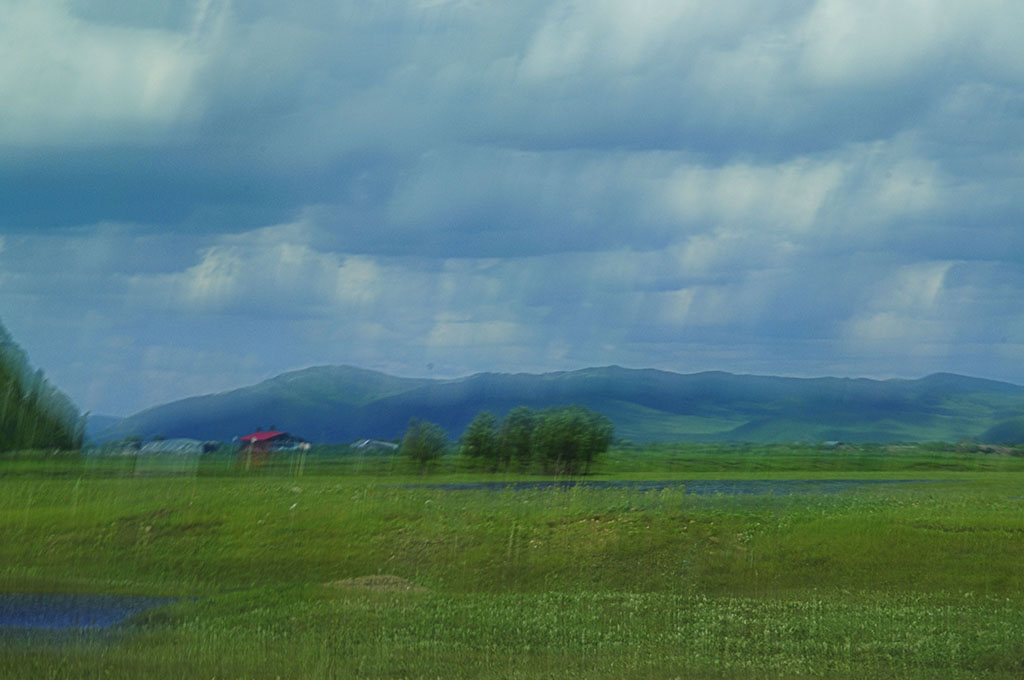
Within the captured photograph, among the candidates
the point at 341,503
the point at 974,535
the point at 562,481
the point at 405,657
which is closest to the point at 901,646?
the point at 405,657

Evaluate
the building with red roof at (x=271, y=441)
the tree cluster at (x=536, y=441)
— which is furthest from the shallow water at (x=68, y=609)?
the building with red roof at (x=271, y=441)

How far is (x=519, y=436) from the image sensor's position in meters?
43.2

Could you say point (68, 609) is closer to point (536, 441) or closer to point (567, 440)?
point (536, 441)

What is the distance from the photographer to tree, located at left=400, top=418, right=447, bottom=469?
42219 mm

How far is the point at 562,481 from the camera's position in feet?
124

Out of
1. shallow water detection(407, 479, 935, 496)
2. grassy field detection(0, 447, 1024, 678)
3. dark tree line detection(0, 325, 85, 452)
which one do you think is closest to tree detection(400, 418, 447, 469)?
grassy field detection(0, 447, 1024, 678)

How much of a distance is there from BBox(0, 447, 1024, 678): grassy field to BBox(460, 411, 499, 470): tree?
3.75 m

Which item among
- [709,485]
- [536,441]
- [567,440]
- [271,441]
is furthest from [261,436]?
[709,485]

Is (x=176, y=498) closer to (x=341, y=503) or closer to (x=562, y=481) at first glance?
(x=341, y=503)

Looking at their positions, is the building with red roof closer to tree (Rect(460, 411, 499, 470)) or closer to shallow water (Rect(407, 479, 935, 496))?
tree (Rect(460, 411, 499, 470))

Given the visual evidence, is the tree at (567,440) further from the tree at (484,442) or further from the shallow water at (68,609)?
the shallow water at (68,609)

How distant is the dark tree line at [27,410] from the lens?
42.6m

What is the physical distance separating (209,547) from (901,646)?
18001mm

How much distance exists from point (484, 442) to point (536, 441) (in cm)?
235
